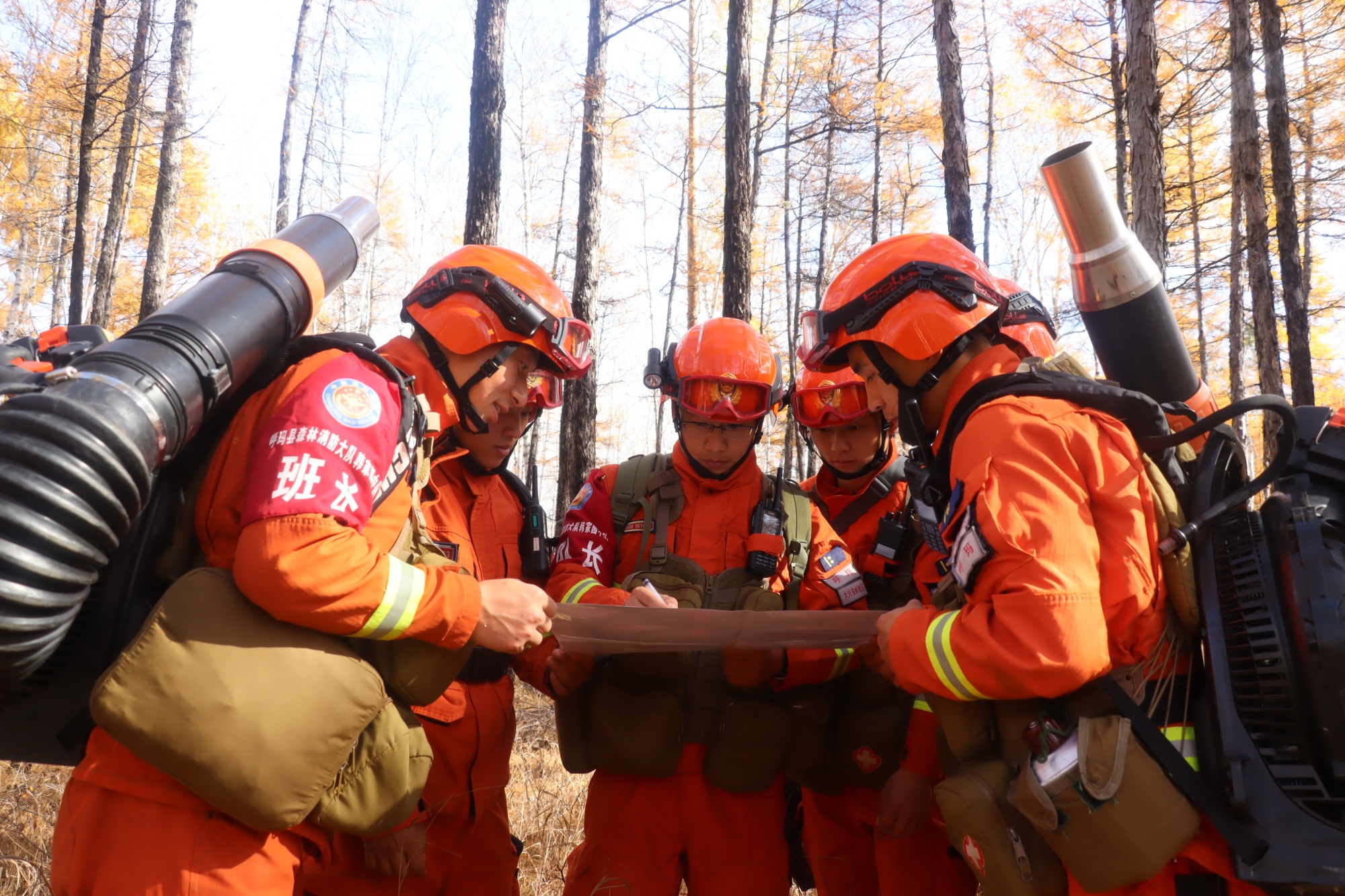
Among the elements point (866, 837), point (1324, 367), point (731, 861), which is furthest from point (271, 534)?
point (1324, 367)

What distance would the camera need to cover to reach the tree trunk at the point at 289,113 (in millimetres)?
22203

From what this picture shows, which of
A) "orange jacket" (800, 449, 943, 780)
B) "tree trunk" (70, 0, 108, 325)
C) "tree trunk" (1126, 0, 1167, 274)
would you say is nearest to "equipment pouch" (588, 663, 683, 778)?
"orange jacket" (800, 449, 943, 780)

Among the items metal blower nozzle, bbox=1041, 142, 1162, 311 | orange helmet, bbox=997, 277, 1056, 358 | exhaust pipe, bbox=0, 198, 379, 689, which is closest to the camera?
exhaust pipe, bbox=0, 198, 379, 689

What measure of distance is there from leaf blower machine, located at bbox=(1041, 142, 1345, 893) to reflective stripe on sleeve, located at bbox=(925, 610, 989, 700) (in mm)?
474

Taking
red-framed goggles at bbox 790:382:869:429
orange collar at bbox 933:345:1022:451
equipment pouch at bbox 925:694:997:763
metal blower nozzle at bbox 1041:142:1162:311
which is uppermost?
metal blower nozzle at bbox 1041:142:1162:311

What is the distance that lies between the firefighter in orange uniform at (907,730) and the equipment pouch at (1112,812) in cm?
104

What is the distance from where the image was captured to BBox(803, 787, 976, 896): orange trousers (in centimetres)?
355

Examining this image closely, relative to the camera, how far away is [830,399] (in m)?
4.39

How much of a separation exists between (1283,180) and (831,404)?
1208cm

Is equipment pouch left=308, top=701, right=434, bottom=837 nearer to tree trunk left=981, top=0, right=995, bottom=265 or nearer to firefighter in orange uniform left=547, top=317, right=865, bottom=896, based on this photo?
firefighter in orange uniform left=547, top=317, right=865, bottom=896

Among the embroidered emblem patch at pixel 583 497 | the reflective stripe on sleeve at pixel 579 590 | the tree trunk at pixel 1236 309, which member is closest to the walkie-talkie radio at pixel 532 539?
the embroidered emblem patch at pixel 583 497

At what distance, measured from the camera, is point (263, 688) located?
6.45 ft

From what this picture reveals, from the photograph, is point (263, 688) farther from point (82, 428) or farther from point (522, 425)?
point (522, 425)

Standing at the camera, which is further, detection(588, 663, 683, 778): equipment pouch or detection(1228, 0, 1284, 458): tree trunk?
detection(1228, 0, 1284, 458): tree trunk
